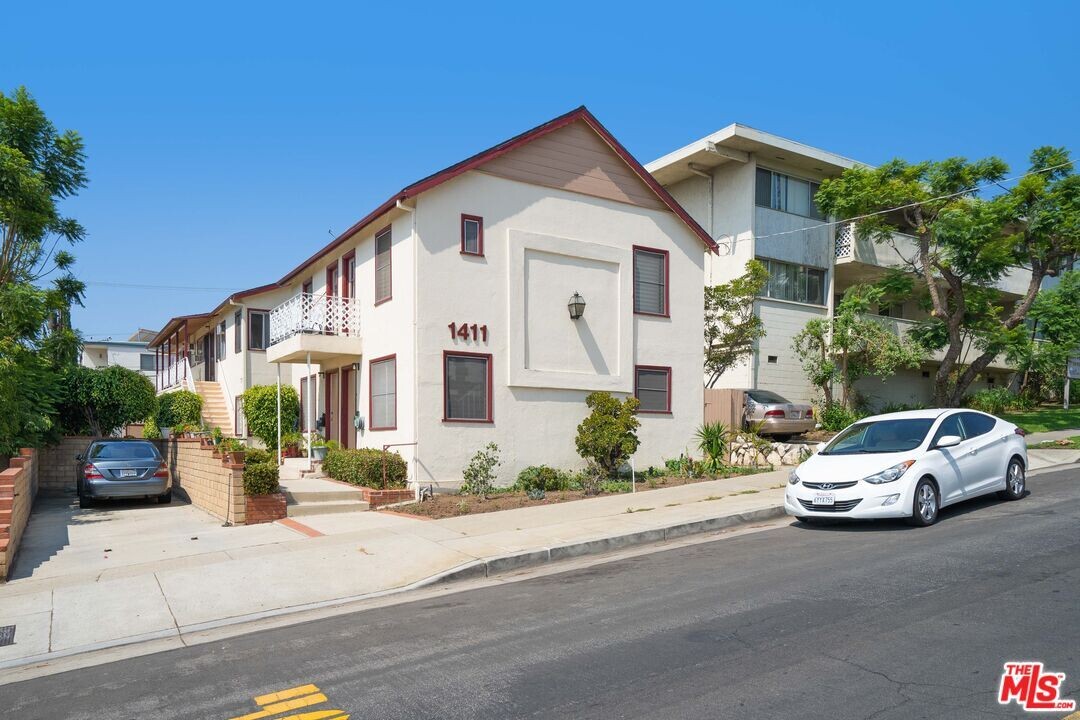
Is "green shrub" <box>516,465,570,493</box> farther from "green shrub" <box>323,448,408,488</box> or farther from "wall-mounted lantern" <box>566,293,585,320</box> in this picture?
"wall-mounted lantern" <box>566,293,585,320</box>

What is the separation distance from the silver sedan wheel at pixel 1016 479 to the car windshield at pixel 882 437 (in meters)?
1.78

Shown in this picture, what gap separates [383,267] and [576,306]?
4.30 meters

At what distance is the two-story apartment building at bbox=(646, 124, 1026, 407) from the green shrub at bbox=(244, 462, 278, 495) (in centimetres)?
1515

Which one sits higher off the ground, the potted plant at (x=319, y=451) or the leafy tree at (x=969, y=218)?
the leafy tree at (x=969, y=218)

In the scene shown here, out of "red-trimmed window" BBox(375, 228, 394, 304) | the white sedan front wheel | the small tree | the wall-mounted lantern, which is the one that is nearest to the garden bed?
the small tree

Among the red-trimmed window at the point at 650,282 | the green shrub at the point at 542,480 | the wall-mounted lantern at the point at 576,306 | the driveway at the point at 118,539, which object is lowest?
the driveway at the point at 118,539

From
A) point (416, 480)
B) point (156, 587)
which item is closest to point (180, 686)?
point (156, 587)

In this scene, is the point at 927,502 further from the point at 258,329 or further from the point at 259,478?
the point at 258,329

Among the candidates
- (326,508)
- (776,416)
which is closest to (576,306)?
(326,508)

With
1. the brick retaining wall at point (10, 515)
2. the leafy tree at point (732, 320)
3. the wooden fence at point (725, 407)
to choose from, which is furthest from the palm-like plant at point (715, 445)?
the brick retaining wall at point (10, 515)

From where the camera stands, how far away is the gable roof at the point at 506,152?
1587 cm

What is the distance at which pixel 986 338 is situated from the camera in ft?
84.7

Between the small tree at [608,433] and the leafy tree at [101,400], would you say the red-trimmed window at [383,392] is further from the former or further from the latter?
the leafy tree at [101,400]

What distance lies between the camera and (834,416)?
24.9 m
